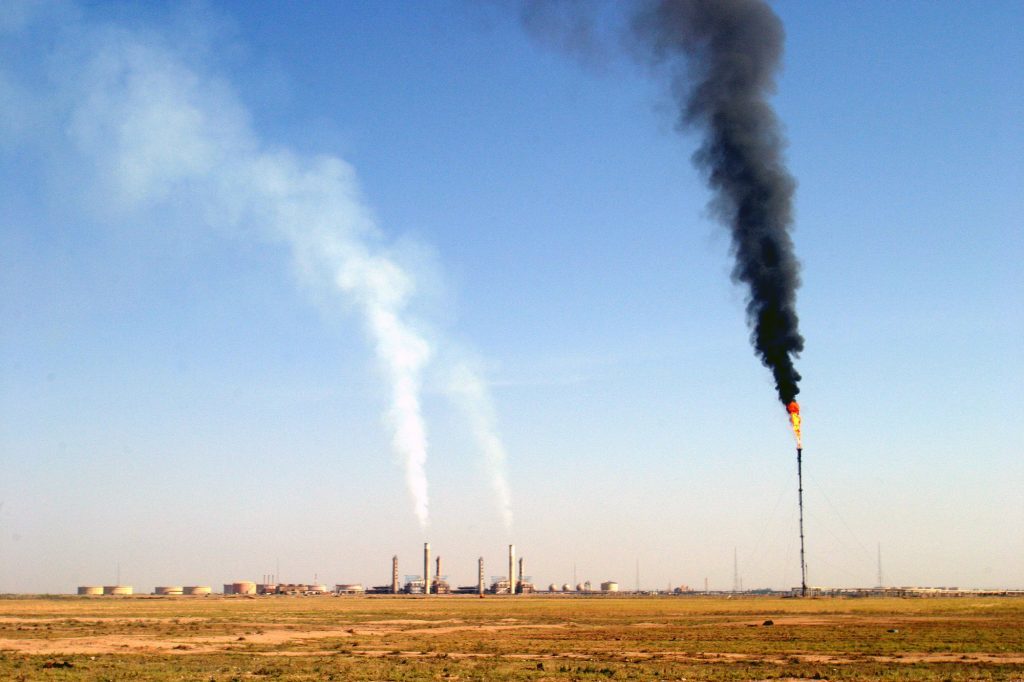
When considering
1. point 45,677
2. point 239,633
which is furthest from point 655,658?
point 239,633

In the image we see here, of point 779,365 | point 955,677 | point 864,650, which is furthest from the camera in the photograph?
point 779,365

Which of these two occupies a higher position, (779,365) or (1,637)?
(779,365)

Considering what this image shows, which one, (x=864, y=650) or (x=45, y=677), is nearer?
(x=45, y=677)

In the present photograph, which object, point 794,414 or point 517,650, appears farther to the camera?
point 794,414

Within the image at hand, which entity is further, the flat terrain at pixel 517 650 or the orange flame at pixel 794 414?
the orange flame at pixel 794 414

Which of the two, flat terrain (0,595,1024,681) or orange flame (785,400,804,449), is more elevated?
orange flame (785,400,804,449)

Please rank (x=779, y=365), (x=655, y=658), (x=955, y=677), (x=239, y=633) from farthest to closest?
(x=779, y=365)
(x=239, y=633)
(x=655, y=658)
(x=955, y=677)

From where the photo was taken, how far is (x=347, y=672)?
44719 millimetres

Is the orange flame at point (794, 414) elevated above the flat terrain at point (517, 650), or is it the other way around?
the orange flame at point (794, 414)

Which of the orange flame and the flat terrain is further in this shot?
the orange flame

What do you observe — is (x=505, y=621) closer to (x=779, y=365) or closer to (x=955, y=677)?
(x=779, y=365)

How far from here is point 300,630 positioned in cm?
8119

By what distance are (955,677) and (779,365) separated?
57.2 metres

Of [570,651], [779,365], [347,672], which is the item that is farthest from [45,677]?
[779,365]
